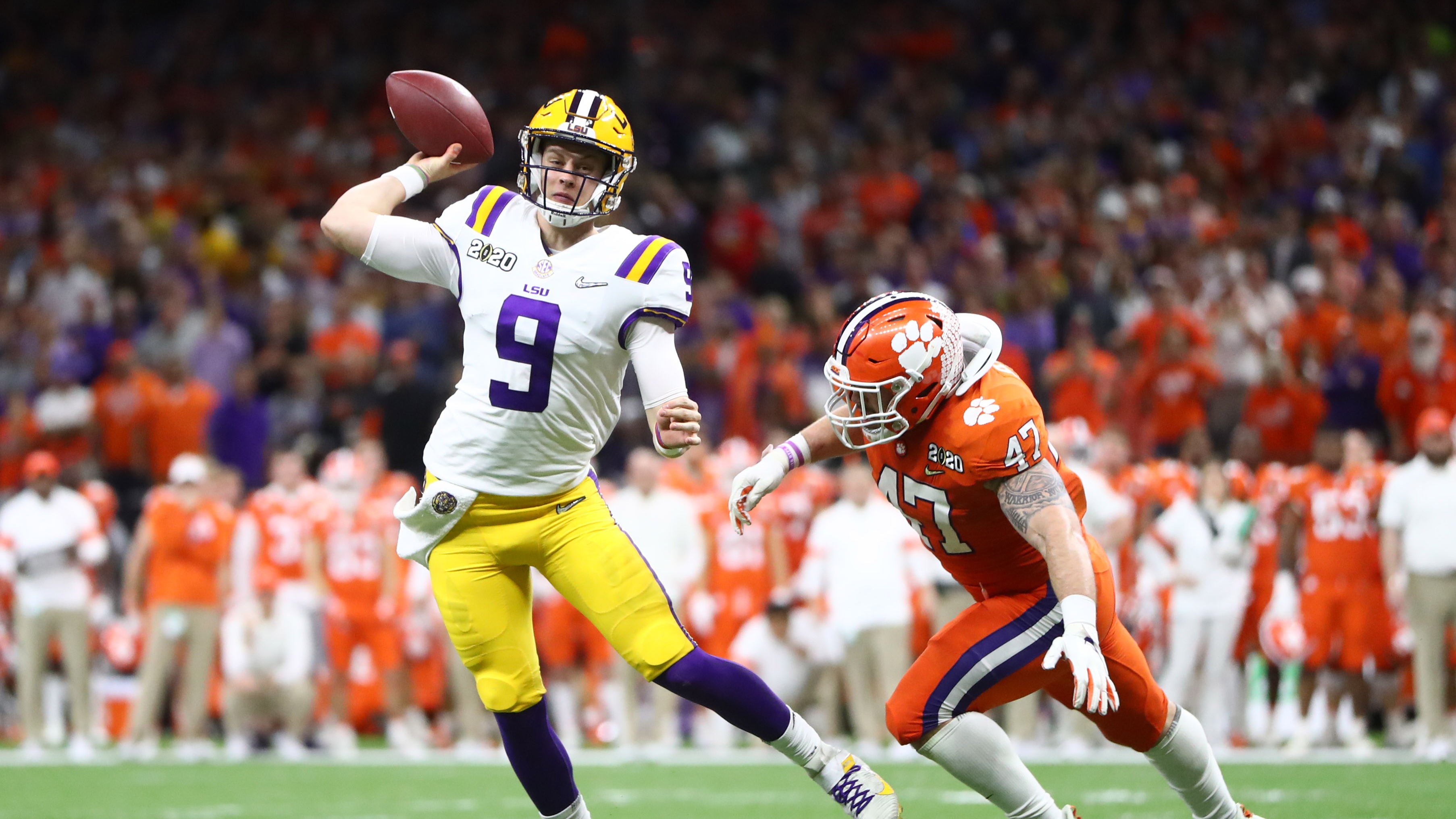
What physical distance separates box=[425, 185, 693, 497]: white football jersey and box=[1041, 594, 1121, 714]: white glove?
4.34 feet

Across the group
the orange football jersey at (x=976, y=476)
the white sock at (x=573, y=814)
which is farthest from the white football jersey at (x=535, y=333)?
the white sock at (x=573, y=814)

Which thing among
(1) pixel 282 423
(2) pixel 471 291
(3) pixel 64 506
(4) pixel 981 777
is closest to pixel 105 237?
(1) pixel 282 423

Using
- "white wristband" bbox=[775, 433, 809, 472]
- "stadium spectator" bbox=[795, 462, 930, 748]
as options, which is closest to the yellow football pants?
"white wristband" bbox=[775, 433, 809, 472]

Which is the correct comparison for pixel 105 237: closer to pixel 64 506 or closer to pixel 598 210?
pixel 64 506

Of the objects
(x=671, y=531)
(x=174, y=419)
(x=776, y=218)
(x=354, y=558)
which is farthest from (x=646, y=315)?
(x=776, y=218)

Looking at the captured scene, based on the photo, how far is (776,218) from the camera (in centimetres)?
1448

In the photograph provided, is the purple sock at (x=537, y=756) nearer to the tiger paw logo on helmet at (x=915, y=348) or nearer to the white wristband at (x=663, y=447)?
the white wristband at (x=663, y=447)

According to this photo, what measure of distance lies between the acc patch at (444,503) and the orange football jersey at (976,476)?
46.3 inches

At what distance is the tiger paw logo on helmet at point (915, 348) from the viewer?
4395mm

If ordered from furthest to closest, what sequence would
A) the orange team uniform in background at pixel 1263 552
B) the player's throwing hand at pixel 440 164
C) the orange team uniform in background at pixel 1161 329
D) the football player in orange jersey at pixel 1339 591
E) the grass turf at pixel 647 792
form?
the orange team uniform in background at pixel 1161 329
the orange team uniform in background at pixel 1263 552
the football player in orange jersey at pixel 1339 591
the grass turf at pixel 647 792
the player's throwing hand at pixel 440 164

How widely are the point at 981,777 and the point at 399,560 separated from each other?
7483mm

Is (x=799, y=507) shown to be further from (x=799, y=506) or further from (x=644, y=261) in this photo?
(x=644, y=261)

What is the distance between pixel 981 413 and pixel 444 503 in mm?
1498

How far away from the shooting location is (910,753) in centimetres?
989
